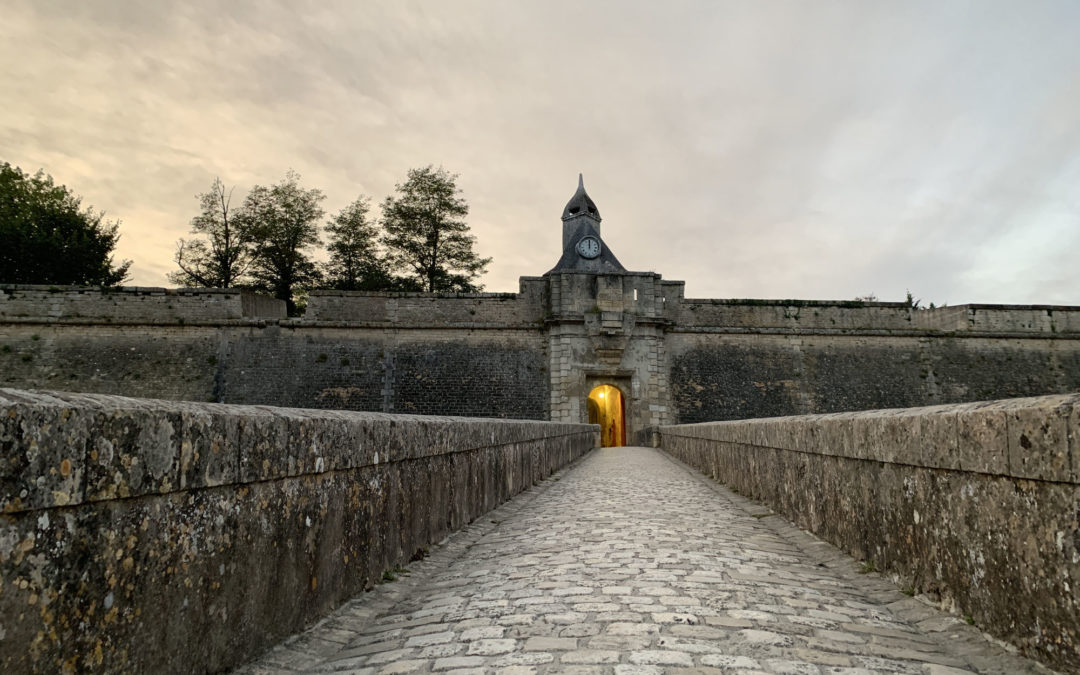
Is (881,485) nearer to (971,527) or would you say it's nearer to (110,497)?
(971,527)

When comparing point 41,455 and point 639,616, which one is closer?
point 41,455

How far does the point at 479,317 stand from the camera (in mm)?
22812

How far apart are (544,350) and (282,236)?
19338 mm

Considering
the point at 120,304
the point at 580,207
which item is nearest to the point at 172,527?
the point at 120,304

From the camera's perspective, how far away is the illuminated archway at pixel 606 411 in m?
33.1

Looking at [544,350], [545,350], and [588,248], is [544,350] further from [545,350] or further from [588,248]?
[588,248]

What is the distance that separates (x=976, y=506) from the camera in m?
2.46

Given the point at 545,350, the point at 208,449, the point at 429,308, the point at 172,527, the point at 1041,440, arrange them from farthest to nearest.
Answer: the point at 545,350 → the point at 429,308 → the point at 1041,440 → the point at 208,449 → the point at 172,527

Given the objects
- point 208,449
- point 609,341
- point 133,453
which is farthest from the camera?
point 609,341

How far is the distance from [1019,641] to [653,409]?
2079 cm

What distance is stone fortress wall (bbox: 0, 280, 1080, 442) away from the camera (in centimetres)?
2055

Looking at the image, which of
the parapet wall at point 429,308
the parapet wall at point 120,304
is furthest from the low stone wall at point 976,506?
the parapet wall at point 120,304

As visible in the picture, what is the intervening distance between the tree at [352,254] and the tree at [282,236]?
1266mm

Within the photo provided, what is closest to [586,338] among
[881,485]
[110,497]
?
[881,485]
